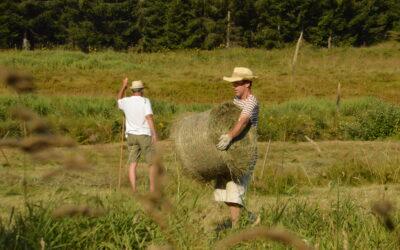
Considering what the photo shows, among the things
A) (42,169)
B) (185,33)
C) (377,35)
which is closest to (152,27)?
(185,33)

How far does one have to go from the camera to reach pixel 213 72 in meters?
29.3

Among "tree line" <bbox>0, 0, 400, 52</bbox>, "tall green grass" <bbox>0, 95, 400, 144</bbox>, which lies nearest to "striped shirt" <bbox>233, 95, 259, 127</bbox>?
"tall green grass" <bbox>0, 95, 400, 144</bbox>

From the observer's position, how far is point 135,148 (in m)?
8.84

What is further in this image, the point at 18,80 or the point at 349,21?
the point at 349,21

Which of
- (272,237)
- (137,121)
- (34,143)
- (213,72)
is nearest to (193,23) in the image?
(213,72)

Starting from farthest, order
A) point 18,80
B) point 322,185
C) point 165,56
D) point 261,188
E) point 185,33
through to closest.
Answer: point 185,33
point 165,56
point 322,185
point 261,188
point 18,80

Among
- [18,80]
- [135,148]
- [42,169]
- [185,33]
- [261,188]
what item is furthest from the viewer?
[185,33]

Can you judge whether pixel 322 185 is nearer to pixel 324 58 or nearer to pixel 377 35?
pixel 324 58

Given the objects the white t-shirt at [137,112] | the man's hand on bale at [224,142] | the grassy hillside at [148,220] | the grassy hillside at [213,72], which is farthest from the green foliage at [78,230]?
the grassy hillside at [213,72]

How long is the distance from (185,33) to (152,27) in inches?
94.6

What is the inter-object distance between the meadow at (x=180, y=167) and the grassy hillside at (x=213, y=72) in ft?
0.26

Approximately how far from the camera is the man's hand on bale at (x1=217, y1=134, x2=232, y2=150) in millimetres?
5594

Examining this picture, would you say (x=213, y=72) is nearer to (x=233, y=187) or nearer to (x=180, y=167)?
(x=180, y=167)

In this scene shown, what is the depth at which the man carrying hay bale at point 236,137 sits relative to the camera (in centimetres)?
568
